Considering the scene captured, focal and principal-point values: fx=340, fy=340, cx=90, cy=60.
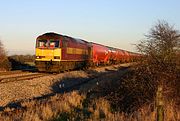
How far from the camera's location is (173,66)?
9703 millimetres

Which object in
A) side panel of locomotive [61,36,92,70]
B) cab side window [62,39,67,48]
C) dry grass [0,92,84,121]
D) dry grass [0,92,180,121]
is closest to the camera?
dry grass [0,92,180,121]

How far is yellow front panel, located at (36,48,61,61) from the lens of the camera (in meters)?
30.2

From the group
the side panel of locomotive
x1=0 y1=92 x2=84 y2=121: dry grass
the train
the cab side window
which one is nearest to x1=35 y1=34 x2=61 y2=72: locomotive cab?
the train

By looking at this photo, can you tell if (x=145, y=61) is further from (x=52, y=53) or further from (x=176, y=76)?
(x=52, y=53)

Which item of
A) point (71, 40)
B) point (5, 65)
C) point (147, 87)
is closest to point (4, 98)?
point (147, 87)

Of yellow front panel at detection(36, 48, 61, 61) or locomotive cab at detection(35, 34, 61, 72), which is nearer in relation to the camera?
locomotive cab at detection(35, 34, 61, 72)

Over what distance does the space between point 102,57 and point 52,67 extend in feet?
58.1

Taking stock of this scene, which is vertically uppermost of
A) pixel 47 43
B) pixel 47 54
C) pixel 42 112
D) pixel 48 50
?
pixel 47 43

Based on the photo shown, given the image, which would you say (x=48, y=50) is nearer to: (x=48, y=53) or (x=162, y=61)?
(x=48, y=53)

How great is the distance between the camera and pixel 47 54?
3058cm

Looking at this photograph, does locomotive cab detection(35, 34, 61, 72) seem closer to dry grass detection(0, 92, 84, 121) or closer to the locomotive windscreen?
the locomotive windscreen

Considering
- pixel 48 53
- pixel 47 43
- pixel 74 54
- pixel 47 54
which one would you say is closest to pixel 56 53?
pixel 48 53

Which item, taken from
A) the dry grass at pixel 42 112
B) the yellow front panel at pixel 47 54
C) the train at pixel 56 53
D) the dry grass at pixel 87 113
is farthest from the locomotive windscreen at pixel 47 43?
the dry grass at pixel 87 113

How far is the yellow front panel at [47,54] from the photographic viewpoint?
30.2 meters
